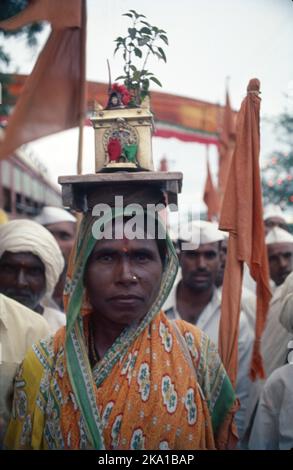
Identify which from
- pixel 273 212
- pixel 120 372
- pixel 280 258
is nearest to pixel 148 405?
pixel 120 372

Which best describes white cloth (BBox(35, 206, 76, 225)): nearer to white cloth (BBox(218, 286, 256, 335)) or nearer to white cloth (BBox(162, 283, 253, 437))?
white cloth (BBox(162, 283, 253, 437))

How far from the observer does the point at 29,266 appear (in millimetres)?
3615

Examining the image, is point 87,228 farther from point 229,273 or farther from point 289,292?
point 289,292

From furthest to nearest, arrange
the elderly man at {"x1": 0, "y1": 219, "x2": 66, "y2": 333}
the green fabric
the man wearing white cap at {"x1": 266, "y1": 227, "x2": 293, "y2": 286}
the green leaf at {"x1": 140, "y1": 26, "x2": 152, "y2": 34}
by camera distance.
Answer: the man wearing white cap at {"x1": 266, "y1": 227, "x2": 293, "y2": 286}, the elderly man at {"x1": 0, "y1": 219, "x2": 66, "y2": 333}, the green leaf at {"x1": 140, "y1": 26, "x2": 152, "y2": 34}, the green fabric

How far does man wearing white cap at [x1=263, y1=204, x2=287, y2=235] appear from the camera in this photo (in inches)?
233

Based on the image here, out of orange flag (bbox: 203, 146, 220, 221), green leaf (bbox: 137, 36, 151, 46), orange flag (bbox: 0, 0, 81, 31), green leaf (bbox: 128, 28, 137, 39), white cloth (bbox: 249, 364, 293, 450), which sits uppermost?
orange flag (bbox: 0, 0, 81, 31)

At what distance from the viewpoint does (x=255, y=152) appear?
260 centimetres

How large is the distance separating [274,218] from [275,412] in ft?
11.9

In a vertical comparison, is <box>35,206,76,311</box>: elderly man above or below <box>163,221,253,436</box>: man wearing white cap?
above

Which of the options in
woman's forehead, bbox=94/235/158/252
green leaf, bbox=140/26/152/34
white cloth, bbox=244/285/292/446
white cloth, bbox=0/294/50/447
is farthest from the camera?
white cloth, bbox=244/285/292/446

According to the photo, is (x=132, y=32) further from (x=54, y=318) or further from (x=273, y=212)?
(x=273, y=212)

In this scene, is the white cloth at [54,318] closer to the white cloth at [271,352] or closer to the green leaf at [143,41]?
the white cloth at [271,352]

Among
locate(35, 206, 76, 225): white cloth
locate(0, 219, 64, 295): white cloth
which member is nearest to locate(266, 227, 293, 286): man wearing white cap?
locate(35, 206, 76, 225): white cloth

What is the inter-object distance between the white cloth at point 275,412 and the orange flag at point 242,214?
319 millimetres
